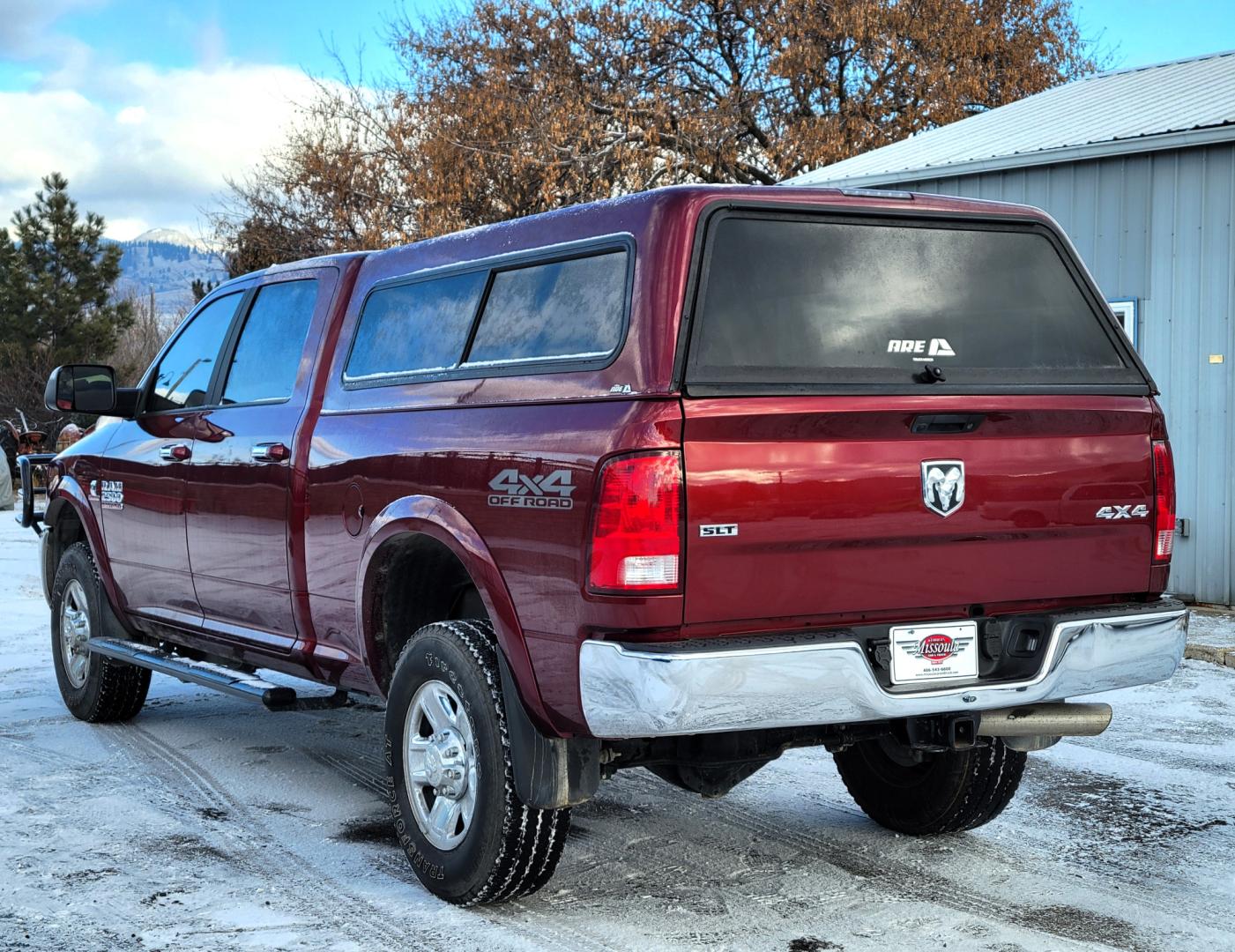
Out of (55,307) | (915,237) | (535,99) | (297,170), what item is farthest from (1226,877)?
(55,307)

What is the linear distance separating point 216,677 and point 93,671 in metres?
1.50

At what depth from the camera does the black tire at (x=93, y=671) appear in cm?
701

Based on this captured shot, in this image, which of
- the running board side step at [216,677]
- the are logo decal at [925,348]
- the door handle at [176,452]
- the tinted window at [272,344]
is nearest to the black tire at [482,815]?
the running board side step at [216,677]

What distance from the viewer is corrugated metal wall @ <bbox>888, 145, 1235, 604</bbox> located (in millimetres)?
10570

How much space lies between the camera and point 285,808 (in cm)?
558

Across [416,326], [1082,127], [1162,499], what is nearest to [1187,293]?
[1082,127]

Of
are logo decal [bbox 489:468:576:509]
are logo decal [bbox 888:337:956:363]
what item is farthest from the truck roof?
are logo decal [bbox 489:468:576:509]

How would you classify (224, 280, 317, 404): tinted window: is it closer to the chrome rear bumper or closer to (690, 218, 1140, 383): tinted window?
(690, 218, 1140, 383): tinted window

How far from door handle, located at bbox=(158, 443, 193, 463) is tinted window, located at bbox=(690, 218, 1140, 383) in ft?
9.97

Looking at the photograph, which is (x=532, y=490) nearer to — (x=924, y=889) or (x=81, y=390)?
(x=924, y=889)

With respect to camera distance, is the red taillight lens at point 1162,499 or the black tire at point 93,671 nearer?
the red taillight lens at point 1162,499

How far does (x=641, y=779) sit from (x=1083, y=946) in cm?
235

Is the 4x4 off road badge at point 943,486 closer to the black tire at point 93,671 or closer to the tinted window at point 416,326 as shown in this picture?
the tinted window at point 416,326

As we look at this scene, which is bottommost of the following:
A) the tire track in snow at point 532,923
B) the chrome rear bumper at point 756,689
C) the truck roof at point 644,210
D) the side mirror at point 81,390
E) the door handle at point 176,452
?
the tire track in snow at point 532,923
